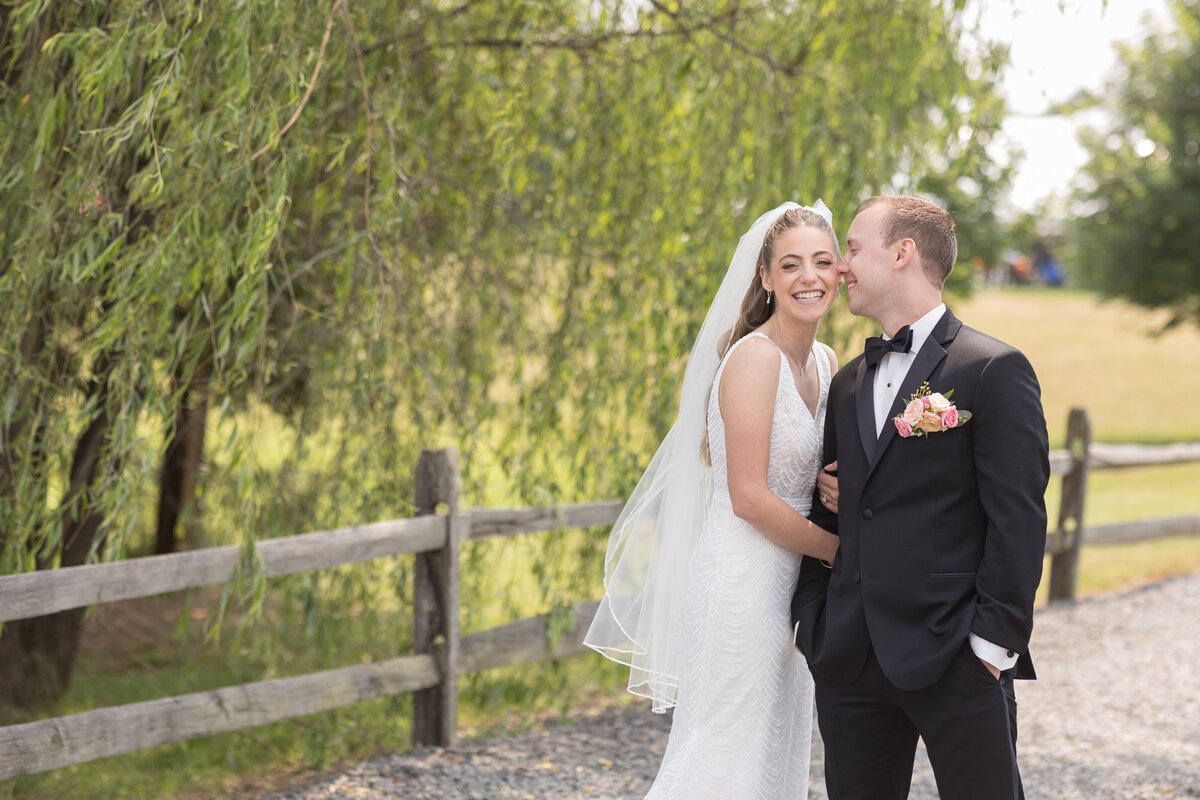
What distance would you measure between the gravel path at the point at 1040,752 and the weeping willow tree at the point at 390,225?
0.71 metres

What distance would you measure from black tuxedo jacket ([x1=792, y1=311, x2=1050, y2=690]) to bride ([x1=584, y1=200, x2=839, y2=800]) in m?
0.25

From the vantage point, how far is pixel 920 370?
2.60m

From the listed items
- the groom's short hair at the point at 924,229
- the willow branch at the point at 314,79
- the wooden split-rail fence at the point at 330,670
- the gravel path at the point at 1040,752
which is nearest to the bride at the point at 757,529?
the groom's short hair at the point at 924,229

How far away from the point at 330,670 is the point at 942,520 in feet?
10.0

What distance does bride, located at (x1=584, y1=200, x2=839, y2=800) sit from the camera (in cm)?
290

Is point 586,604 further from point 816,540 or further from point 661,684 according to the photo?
point 816,540

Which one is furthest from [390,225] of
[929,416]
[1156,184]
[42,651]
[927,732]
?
[1156,184]

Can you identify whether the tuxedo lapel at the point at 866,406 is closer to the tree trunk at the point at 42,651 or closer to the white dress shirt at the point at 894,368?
the white dress shirt at the point at 894,368

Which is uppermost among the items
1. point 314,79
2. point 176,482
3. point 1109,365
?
point 314,79

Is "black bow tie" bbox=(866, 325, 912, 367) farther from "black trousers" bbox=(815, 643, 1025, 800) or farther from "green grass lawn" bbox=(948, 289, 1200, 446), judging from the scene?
"green grass lawn" bbox=(948, 289, 1200, 446)

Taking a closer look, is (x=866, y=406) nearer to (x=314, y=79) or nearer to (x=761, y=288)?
(x=761, y=288)

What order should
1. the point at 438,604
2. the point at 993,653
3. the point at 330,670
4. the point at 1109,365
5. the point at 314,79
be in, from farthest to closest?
the point at 1109,365
the point at 438,604
the point at 330,670
the point at 314,79
the point at 993,653

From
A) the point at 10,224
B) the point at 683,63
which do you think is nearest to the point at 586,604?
the point at 683,63

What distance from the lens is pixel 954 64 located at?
552 centimetres
